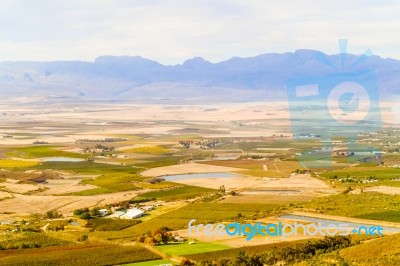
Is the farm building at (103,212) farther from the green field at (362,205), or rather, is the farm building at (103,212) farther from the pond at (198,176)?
the pond at (198,176)

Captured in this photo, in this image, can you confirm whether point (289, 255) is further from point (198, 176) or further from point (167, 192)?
point (198, 176)

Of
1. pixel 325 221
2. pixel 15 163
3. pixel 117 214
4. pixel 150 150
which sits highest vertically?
pixel 15 163

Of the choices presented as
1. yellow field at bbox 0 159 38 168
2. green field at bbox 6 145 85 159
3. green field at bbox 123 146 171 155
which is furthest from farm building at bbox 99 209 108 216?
green field at bbox 123 146 171 155

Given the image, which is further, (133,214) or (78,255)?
(133,214)

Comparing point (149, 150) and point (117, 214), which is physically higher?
point (149, 150)

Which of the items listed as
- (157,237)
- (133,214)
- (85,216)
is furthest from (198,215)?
(157,237)

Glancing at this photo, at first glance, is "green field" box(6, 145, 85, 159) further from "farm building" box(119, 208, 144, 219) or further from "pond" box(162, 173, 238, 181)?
"farm building" box(119, 208, 144, 219)

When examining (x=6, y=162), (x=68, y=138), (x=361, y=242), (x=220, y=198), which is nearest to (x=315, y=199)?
(x=220, y=198)

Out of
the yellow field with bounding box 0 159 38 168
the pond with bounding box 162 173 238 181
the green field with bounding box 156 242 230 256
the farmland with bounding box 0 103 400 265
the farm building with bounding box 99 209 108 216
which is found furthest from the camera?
the yellow field with bounding box 0 159 38 168

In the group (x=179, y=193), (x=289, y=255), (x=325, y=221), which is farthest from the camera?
(x=179, y=193)

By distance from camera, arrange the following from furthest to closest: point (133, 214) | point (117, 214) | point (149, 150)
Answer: point (149, 150), point (117, 214), point (133, 214)

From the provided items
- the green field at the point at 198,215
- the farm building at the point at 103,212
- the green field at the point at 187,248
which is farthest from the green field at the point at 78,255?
the farm building at the point at 103,212
